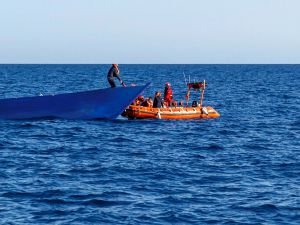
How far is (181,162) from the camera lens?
2084cm

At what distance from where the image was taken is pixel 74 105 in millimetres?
30891

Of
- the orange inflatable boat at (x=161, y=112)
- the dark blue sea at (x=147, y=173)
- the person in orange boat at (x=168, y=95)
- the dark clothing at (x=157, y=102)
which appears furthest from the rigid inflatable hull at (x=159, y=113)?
the person in orange boat at (x=168, y=95)

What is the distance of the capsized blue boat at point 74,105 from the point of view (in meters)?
30.0

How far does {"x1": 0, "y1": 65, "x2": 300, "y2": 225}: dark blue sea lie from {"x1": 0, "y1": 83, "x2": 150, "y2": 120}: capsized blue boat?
1.35 ft

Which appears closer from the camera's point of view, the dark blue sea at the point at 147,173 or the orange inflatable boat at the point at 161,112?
the dark blue sea at the point at 147,173

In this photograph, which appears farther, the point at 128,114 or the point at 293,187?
the point at 128,114

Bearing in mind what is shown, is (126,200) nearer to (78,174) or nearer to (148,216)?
(148,216)

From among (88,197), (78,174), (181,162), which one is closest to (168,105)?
(181,162)

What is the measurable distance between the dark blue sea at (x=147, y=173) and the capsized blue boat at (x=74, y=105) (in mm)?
411

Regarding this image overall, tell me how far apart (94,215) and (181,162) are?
6957mm

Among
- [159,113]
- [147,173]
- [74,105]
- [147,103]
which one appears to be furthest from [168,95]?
[147,173]

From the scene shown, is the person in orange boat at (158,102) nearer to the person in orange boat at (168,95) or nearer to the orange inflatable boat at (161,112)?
the orange inflatable boat at (161,112)

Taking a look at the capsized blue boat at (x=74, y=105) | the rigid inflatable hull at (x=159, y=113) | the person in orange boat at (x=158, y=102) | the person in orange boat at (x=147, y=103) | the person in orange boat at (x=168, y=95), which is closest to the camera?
the capsized blue boat at (x=74, y=105)

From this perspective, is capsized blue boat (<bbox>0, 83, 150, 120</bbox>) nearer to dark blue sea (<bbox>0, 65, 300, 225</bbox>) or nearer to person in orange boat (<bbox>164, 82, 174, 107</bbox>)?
dark blue sea (<bbox>0, 65, 300, 225</bbox>)
